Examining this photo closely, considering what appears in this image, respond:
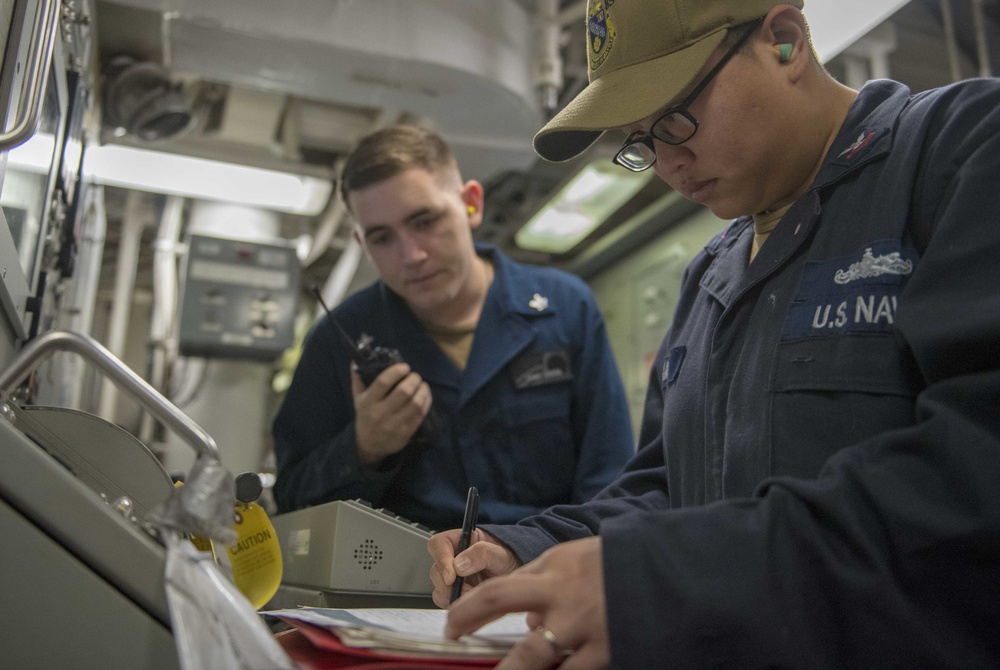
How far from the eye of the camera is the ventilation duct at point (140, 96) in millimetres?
2635

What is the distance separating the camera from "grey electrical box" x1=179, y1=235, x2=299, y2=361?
339 centimetres

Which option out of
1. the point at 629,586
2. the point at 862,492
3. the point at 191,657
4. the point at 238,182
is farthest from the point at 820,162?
the point at 238,182

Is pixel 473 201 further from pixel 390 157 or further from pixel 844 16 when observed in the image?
pixel 844 16

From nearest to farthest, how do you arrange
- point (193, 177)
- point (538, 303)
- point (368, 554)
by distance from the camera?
point (368, 554) → point (538, 303) → point (193, 177)

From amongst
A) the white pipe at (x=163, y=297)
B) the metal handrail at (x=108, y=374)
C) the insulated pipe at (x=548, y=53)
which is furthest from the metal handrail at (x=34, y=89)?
the white pipe at (x=163, y=297)

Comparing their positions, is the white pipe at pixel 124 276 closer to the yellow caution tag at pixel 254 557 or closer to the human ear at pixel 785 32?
the yellow caution tag at pixel 254 557

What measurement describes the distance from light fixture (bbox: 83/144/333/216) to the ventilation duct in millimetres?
371

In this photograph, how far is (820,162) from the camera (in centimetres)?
103

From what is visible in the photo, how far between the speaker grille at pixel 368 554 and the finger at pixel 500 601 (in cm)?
59

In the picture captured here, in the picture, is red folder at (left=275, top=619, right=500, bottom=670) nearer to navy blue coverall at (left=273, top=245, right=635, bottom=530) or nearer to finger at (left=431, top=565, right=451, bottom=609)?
finger at (left=431, top=565, right=451, bottom=609)

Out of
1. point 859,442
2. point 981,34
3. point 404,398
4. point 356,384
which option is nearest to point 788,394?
point 859,442

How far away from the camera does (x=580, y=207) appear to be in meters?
3.89

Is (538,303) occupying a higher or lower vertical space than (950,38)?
lower

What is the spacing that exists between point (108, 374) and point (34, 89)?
Result: 45 cm
